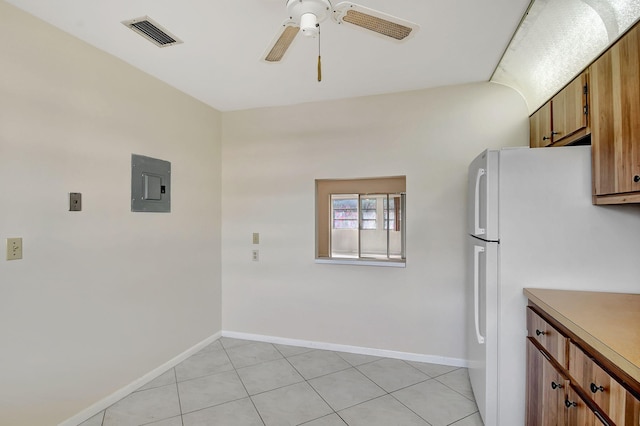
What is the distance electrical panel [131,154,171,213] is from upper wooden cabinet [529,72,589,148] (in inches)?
120

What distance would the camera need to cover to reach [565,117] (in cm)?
207

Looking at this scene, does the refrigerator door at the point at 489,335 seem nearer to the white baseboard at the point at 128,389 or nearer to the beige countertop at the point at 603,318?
the beige countertop at the point at 603,318

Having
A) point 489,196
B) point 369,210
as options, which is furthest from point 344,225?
point 489,196

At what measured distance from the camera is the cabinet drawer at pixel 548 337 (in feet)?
4.71

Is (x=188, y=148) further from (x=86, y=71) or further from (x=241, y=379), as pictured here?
(x=241, y=379)

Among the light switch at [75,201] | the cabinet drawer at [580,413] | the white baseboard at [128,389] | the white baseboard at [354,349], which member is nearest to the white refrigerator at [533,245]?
the cabinet drawer at [580,413]

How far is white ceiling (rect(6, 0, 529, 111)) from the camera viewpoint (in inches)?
71.5

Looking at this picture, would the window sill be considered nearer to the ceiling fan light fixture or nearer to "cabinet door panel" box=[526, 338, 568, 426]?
"cabinet door panel" box=[526, 338, 568, 426]

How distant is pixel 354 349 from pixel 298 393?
0.87 m

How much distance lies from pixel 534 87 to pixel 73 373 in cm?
384

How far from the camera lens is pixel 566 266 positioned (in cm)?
184

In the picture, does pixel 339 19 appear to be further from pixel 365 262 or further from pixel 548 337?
pixel 365 262

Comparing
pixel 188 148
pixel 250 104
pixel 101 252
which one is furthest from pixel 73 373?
pixel 250 104

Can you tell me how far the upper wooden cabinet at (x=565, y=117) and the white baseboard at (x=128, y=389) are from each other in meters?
3.51
